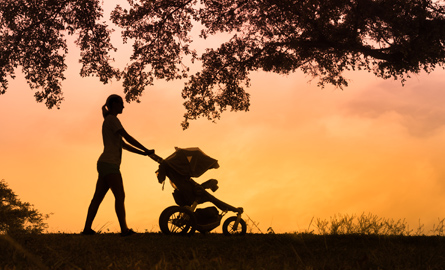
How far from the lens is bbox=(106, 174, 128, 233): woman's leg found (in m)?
9.14

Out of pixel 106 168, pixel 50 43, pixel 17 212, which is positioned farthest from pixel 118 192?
pixel 17 212

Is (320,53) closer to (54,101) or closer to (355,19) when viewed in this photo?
(355,19)

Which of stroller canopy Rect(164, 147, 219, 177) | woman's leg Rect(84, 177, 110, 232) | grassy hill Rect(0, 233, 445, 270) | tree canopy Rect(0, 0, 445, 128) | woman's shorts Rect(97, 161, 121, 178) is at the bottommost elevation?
grassy hill Rect(0, 233, 445, 270)

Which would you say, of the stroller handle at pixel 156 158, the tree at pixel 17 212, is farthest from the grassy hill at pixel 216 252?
the tree at pixel 17 212

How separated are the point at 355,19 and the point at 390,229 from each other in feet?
20.7

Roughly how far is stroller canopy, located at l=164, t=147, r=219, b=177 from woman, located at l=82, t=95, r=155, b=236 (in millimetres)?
465

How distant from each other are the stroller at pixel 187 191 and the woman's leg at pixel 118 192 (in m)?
0.75

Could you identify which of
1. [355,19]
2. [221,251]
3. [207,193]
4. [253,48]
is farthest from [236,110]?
[221,251]

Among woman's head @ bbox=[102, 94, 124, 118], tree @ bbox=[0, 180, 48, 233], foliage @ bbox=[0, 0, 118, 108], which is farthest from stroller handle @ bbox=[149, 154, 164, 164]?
tree @ bbox=[0, 180, 48, 233]

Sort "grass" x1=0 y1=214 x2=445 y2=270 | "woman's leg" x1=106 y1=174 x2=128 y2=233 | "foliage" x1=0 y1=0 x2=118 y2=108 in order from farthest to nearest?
"foliage" x1=0 y1=0 x2=118 y2=108, "woman's leg" x1=106 y1=174 x2=128 y2=233, "grass" x1=0 y1=214 x2=445 y2=270

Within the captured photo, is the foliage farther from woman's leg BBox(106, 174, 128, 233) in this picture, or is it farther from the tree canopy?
woman's leg BBox(106, 174, 128, 233)

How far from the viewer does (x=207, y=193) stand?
32.3 ft

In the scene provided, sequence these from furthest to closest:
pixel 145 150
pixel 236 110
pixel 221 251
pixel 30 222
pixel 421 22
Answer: pixel 30 222 < pixel 236 110 < pixel 421 22 < pixel 145 150 < pixel 221 251

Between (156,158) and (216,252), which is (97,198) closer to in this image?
(156,158)
